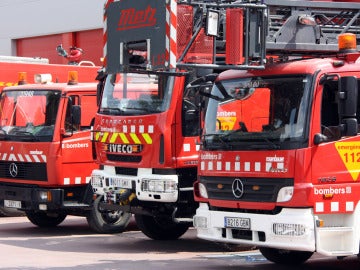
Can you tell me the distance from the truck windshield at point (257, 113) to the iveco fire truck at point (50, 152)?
4258mm

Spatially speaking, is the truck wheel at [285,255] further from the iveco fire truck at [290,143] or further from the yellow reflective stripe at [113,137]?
the yellow reflective stripe at [113,137]

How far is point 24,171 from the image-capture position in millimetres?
14898

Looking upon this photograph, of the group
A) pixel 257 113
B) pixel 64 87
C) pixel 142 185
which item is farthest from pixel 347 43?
pixel 64 87

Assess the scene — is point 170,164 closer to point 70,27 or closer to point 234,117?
point 234,117

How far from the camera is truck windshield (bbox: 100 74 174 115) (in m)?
12.7

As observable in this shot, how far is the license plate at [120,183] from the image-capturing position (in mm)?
12859

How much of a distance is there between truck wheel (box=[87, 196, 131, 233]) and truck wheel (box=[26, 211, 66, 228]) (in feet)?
4.16

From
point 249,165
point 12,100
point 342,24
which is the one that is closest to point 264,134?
point 249,165

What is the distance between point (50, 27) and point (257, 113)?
21403 millimetres

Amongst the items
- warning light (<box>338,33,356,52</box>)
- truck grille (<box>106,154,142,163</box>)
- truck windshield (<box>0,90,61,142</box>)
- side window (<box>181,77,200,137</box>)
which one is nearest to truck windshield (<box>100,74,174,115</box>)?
side window (<box>181,77,200,137</box>)

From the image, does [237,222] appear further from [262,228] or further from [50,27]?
[50,27]

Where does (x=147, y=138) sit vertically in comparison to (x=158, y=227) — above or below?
above

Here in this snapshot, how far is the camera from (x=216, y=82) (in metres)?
11.0

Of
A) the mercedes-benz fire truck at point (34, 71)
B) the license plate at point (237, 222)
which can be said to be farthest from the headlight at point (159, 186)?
the mercedes-benz fire truck at point (34, 71)
